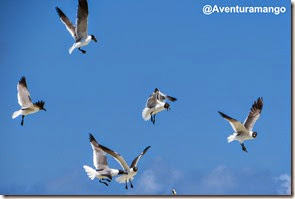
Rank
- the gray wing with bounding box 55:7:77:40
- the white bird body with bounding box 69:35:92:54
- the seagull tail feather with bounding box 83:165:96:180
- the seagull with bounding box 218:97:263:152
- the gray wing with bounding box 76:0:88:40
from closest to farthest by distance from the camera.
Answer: the seagull tail feather with bounding box 83:165:96:180, the seagull with bounding box 218:97:263:152, the gray wing with bounding box 76:0:88:40, the white bird body with bounding box 69:35:92:54, the gray wing with bounding box 55:7:77:40

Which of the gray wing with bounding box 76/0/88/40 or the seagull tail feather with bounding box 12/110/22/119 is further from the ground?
the gray wing with bounding box 76/0/88/40

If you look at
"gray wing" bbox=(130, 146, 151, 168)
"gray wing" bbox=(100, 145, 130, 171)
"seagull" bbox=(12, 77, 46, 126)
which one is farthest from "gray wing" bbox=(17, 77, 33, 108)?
"gray wing" bbox=(130, 146, 151, 168)

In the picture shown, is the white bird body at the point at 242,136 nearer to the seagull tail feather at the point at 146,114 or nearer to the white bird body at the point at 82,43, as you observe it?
the seagull tail feather at the point at 146,114

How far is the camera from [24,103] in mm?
13688

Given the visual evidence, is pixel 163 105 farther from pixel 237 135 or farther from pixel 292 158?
pixel 292 158

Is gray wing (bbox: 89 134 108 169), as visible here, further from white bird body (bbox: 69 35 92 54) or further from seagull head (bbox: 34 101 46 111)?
white bird body (bbox: 69 35 92 54)

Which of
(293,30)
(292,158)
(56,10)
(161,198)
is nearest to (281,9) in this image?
(293,30)

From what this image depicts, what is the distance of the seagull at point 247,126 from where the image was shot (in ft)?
43.0

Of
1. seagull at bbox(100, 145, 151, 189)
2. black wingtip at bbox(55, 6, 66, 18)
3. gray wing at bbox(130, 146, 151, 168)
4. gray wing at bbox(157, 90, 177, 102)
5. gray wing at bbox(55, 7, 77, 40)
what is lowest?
seagull at bbox(100, 145, 151, 189)

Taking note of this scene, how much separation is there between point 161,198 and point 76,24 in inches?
122

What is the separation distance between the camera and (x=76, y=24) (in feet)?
45.4

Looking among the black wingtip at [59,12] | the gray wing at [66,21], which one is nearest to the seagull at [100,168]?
the gray wing at [66,21]

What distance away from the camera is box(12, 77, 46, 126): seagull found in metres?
13.6

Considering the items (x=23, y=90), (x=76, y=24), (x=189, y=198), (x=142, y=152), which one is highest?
(x=76, y=24)
